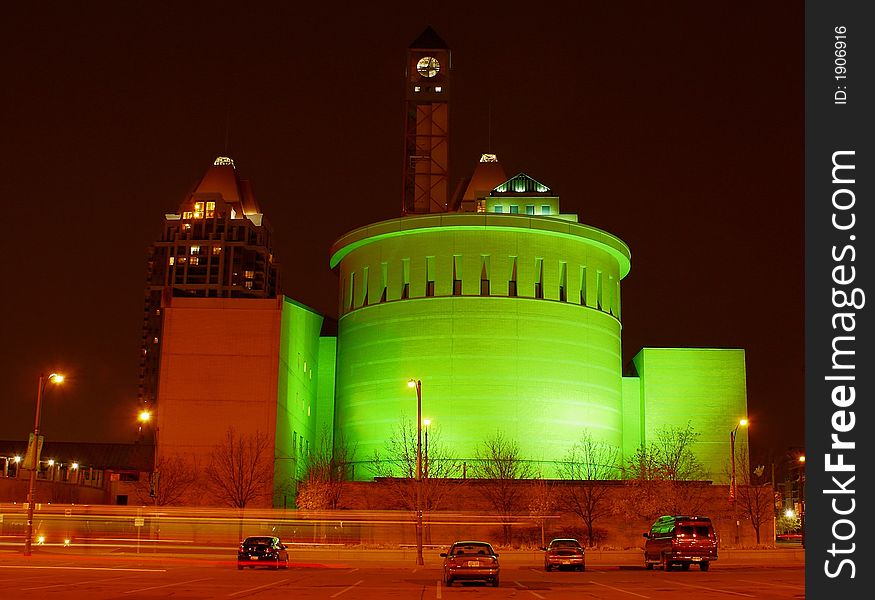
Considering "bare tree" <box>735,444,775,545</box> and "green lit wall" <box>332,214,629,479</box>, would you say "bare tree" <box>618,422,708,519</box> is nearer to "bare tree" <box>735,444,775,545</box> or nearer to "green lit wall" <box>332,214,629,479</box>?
"bare tree" <box>735,444,775,545</box>

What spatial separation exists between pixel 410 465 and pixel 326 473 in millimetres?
5956

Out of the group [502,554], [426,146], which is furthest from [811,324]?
[426,146]

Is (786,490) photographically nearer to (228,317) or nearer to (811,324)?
(228,317)

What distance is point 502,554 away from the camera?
151 feet

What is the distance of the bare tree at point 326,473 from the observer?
67.1 metres

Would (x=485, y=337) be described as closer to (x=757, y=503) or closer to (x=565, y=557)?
(x=757, y=503)

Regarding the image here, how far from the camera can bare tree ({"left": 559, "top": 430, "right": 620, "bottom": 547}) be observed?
65.4m

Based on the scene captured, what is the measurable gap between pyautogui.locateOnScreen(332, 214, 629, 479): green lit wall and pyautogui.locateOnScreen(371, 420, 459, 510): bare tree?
819 mm

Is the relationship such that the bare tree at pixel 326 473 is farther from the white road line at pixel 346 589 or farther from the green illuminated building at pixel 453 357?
the white road line at pixel 346 589

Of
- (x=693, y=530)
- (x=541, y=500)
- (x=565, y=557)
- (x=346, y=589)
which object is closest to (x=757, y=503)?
(x=541, y=500)

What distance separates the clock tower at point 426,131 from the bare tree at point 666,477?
1120 inches

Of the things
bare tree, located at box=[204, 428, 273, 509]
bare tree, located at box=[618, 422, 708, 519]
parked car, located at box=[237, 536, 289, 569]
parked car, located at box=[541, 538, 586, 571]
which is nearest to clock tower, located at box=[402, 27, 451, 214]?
bare tree, located at box=[618, 422, 708, 519]

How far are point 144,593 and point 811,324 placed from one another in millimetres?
15614

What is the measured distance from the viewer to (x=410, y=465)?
69.4 meters
